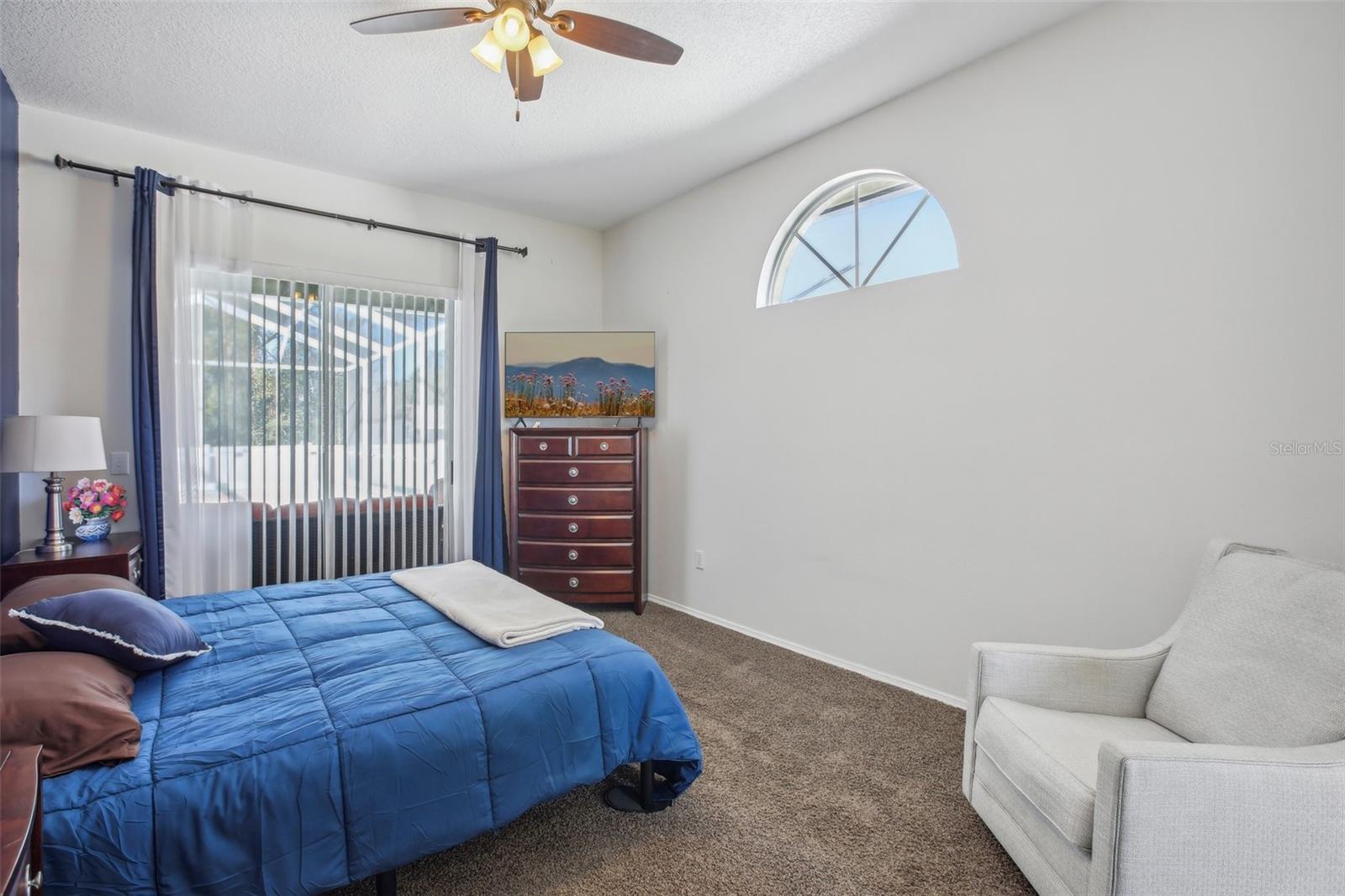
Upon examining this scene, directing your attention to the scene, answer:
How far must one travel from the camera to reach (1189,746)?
1343mm

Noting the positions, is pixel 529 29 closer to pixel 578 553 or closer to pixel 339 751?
pixel 339 751

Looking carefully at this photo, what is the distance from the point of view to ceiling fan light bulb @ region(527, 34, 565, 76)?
6.89 ft

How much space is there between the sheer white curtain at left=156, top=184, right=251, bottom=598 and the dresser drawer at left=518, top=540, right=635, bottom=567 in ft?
5.32

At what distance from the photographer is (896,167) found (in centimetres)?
302

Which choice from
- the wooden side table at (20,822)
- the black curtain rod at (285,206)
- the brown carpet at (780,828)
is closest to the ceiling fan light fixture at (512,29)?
the wooden side table at (20,822)

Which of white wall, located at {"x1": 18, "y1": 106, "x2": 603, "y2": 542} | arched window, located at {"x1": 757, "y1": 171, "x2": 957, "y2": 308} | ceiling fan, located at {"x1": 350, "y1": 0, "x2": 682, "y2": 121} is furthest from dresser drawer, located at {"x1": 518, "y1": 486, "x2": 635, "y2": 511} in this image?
ceiling fan, located at {"x1": 350, "y1": 0, "x2": 682, "y2": 121}

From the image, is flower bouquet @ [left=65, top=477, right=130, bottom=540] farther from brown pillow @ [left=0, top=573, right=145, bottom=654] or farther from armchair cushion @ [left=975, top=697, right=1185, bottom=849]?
armchair cushion @ [left=975, top=697, right=1185, bottom=849]

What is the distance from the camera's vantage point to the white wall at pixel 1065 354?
6.44ft

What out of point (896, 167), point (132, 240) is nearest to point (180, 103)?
point (132, 240)

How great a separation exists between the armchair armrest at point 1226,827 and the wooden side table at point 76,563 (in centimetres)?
354

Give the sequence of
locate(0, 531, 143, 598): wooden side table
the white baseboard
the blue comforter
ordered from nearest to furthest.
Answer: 1. the blue comforter
2. locate(0, 531, 143, 598): wooden side table
3. the white baseboard

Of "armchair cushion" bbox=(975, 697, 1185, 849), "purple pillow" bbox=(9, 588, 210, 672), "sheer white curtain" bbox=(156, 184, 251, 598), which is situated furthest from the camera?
"sheer white curtain" bbox=(156, 184, 251, 598)

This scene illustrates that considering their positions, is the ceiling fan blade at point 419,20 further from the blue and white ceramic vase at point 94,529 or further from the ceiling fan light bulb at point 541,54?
the blue and white ceramic vase at point 94,529

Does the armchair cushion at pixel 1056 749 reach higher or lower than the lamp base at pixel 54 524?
lower
